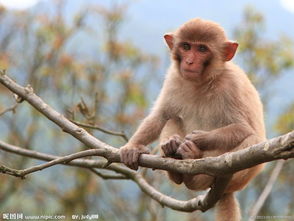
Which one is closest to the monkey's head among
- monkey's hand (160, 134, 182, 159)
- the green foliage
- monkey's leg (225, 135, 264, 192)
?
monkey's hand (160, 134, 182, 159)

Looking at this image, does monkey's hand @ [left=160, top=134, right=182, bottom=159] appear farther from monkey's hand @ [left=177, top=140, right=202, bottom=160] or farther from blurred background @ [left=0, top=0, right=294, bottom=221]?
blurred background @ [left=0, top=0, right=294, bottom=221]

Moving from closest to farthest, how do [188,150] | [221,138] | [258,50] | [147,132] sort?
[188,150] → [221,138] → [147,132] → [258,50]

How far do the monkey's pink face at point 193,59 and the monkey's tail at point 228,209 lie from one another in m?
1.18

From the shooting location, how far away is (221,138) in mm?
4523

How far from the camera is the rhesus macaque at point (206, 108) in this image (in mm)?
4586

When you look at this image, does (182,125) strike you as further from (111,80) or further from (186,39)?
(111,80)

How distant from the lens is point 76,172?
16.3 metres

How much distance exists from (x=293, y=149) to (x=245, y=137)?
207cm

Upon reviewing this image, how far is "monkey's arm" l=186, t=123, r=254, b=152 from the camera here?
4512 mm

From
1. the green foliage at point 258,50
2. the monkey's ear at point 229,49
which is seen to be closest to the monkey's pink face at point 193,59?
the monkey's ear at point 229,49

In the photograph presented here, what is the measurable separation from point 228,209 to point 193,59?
1434 mm

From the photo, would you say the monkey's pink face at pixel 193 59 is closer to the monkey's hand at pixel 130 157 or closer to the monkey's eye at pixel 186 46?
the monkey's eye at pixel 186 46

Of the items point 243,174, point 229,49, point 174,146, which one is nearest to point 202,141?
point 174,146

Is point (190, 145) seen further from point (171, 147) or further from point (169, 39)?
point (169, 39)
